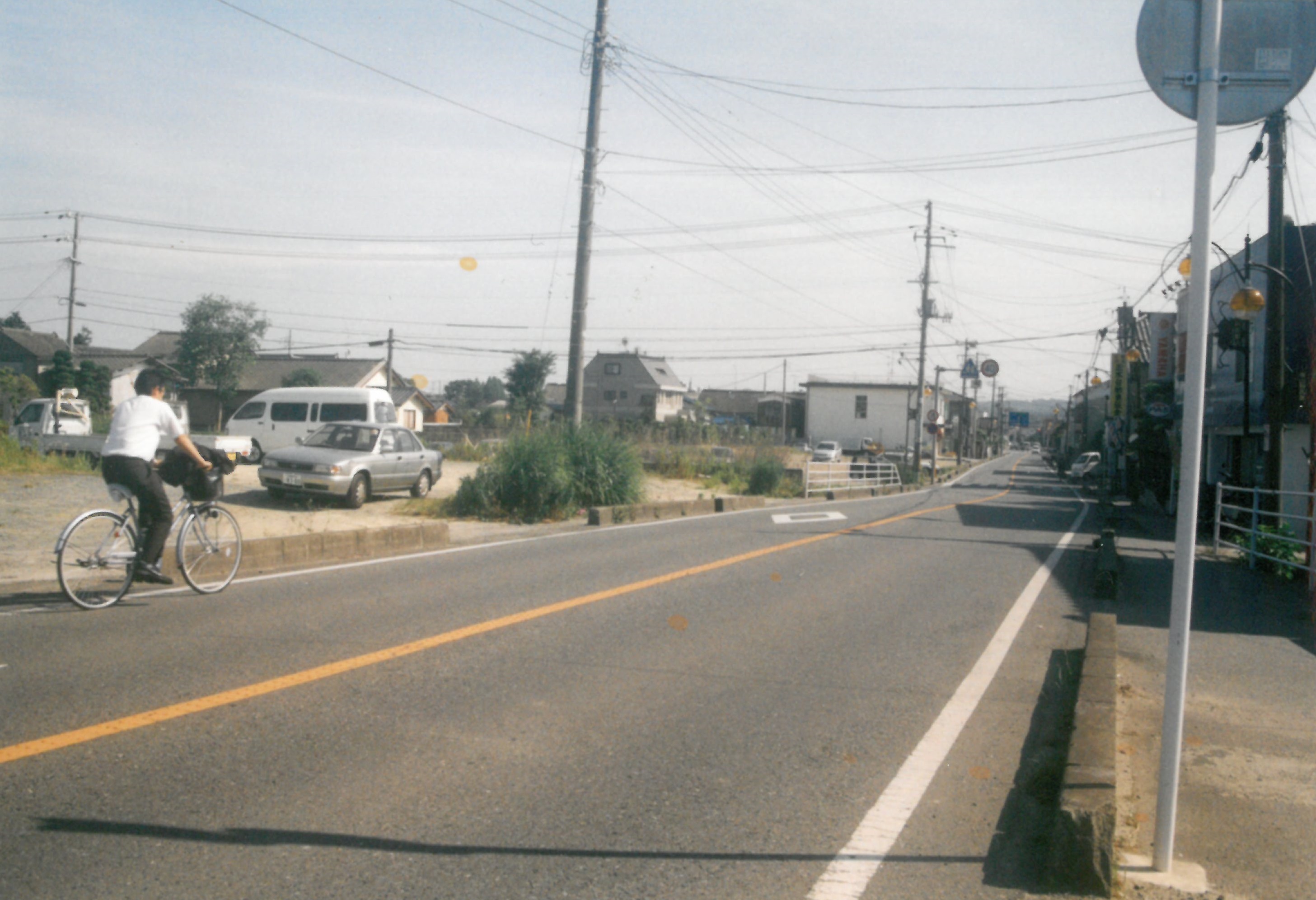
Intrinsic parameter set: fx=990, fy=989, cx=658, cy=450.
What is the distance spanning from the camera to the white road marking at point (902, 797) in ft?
11.3

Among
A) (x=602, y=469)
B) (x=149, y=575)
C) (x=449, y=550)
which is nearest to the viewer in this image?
(x=149, y=575)

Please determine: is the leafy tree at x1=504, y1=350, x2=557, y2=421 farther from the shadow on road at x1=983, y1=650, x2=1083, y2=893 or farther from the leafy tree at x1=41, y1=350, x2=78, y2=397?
the shadow on road at x1=983, y1=650, x2=1083, y2=893

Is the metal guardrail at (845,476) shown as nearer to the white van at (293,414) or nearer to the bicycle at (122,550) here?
the white van at (293,414)

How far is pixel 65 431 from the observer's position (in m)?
24.2

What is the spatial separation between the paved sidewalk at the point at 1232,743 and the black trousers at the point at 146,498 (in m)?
6.50

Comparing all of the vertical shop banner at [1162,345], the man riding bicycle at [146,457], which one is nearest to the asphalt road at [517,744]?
the man riding bicycle at [146,457]

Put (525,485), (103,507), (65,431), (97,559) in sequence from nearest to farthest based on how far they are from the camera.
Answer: (97,559) < (103,507) < (525,485) < (65,431)

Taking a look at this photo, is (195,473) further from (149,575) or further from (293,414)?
(293,414)

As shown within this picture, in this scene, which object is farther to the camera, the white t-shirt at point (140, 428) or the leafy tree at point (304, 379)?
the leafy tree at point (304, 379)

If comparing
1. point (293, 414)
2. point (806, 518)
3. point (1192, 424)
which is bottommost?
point (806, 518)

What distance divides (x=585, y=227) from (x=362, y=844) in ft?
55.8

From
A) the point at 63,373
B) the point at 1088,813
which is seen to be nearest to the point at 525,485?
the point at 1088,813

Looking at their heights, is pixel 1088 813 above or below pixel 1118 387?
below

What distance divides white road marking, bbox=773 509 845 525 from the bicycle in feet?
35.5
